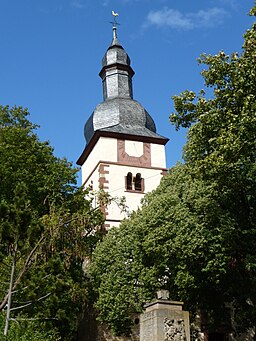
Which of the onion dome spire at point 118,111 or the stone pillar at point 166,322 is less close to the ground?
the onion dome spire at point 118,111

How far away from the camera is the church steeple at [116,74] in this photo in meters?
35.9

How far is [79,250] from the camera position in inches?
747

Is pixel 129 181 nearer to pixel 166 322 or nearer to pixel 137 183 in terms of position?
pixel 137 183

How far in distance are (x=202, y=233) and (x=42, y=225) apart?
678cm

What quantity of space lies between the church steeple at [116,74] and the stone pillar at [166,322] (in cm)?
2315

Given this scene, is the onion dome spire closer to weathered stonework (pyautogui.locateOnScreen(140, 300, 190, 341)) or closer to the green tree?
the green tree

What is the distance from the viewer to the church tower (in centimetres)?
3139

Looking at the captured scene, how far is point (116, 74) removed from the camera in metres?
36.2

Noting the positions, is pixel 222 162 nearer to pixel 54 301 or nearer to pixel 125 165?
pixel 54 301

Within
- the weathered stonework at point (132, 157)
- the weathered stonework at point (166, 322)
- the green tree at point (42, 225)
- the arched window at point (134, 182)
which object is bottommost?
the weathered stonework at point (166, 322)

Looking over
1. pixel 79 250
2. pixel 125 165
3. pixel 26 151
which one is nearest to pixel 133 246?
pixel 79 250

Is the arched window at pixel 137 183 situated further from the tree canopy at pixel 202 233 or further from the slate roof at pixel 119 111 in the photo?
the tree canopy at pixel 202 233

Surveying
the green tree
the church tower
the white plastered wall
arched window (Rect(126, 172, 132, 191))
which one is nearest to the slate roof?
the church tower

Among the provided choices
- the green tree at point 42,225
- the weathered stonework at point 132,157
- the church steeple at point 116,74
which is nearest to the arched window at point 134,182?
the weathered stonework at point 132,157
